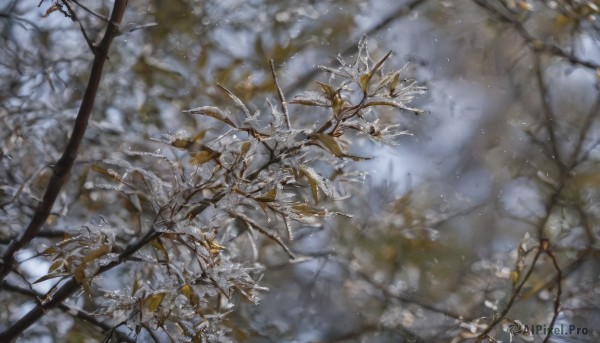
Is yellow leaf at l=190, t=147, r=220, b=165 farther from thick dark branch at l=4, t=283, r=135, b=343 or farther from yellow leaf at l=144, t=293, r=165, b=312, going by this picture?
thick dark branch at l=4, t=283, r=135, b=343

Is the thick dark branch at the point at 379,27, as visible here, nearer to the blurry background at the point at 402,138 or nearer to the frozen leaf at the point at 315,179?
the blurry background at the point at 402,138

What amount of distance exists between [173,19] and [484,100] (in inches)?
30.0

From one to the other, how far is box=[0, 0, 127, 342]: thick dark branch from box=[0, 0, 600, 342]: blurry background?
316mm

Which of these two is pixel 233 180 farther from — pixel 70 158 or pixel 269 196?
pixel 70 158

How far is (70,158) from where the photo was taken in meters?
0.85

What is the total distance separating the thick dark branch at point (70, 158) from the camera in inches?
30.8

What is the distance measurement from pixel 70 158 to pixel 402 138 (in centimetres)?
80

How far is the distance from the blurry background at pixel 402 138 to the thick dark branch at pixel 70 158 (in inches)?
12.4

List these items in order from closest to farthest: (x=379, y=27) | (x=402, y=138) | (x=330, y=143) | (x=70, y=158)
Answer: (x=330, y=143)
(x=70, y=158)
(x=402, y=138)
(x=379, y=27)

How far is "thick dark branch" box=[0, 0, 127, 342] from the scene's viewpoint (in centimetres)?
78

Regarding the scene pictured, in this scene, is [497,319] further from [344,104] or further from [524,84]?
[524,84]

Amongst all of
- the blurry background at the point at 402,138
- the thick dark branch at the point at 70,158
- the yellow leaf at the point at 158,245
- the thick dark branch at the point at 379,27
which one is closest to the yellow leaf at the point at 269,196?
the yellow leaf at the point at 158,245

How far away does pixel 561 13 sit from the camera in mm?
1560

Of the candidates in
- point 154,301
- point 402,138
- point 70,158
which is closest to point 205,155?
point 154,301
